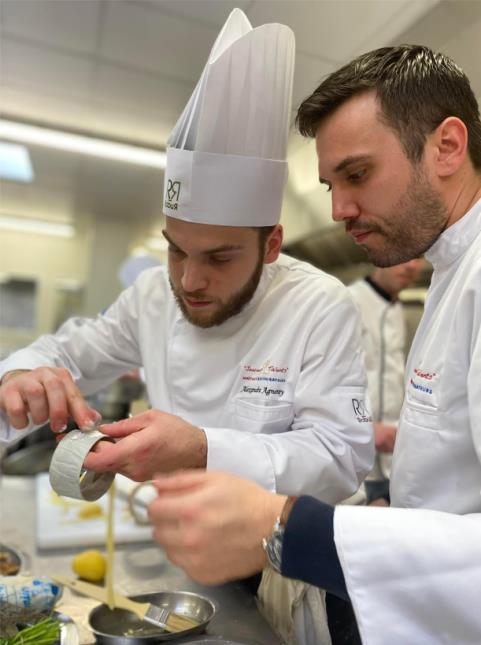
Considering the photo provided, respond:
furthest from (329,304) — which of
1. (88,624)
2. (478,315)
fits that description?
(88,624)

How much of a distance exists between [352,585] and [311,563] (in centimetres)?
5

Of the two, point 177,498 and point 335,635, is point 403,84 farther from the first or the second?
point 335,635

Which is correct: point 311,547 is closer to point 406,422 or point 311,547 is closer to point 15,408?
point 406,422

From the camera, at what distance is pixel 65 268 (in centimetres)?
770

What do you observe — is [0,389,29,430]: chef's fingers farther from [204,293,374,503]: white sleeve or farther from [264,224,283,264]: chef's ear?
[264,224,283,264]: chef's ear

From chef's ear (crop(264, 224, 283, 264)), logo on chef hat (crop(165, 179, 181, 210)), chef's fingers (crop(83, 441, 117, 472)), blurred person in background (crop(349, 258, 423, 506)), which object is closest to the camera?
chef's fingers (crop(83, 441, 117, 472))

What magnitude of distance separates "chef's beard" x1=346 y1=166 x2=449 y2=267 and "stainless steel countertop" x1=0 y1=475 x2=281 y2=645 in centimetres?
64

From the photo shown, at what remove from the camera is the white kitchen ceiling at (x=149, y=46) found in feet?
3.02

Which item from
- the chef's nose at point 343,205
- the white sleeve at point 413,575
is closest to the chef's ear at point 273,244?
the chef's nose at point 343,205

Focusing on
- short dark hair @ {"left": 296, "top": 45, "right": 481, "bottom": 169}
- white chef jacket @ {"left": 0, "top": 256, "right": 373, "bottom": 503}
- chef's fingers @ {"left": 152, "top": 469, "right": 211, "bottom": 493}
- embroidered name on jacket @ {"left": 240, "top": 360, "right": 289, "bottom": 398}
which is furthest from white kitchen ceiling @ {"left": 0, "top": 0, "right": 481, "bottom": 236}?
chef's fingers @ {"left": 152, "top": 469, "right": 211, "bottom": 493}

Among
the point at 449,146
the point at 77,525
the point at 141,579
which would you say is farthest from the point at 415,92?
the point at 77,525

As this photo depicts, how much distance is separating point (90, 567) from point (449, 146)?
1.06 meters

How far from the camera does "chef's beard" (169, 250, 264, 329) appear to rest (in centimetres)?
108

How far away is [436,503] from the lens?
760 mm
